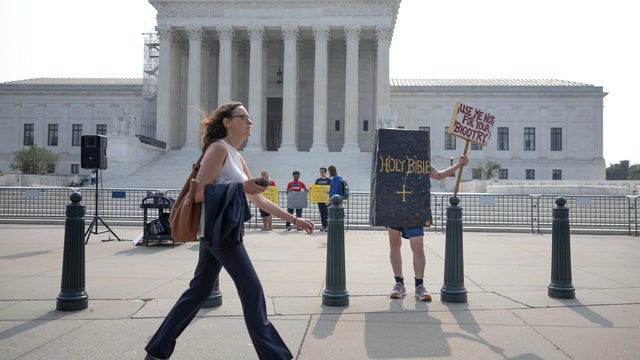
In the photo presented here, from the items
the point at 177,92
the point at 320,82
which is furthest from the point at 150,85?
the point at 320,82

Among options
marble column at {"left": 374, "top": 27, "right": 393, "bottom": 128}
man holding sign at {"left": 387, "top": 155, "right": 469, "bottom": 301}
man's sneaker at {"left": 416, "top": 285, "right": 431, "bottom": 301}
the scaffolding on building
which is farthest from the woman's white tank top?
the scaffolding on building

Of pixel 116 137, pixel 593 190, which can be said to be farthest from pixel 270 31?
pixel 593 190

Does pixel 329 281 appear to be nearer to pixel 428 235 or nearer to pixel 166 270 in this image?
pixel 166 270

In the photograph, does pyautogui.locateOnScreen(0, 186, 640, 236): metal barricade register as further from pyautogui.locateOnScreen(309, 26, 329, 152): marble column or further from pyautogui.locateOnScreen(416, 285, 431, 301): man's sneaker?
pyautogui.locateOnScreen(309, 26, 329, 152): marble column

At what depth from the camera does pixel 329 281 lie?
5.55m

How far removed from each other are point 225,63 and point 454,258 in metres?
39.8

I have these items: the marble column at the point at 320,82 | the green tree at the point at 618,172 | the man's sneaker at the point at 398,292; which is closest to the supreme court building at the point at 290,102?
the marble column at the point at 320,82

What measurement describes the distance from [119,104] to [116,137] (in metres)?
25.2

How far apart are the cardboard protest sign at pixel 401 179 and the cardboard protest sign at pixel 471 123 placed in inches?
16.1

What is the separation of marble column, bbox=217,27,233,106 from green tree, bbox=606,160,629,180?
103m

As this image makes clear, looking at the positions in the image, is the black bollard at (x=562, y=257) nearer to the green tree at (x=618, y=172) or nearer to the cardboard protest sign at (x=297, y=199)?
the cardboard protest sign at (x=297, y=199)

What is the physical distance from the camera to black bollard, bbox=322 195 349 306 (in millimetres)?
5441

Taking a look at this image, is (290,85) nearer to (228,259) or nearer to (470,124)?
(470,124)

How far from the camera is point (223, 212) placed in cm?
325
